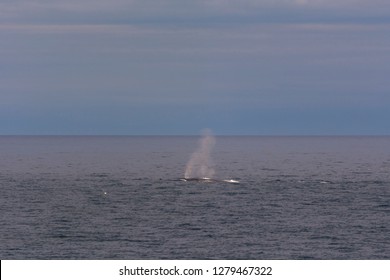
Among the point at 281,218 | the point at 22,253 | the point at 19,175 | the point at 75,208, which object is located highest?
the point at 19,175

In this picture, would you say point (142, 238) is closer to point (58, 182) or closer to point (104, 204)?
point (104, 204)

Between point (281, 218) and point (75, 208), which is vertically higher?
point (75, 208)

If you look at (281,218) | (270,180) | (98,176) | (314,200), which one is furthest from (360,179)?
(281,218)

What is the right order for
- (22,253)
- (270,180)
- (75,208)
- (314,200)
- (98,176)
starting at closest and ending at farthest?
(22,253) → (75,208) → (314,200) → (270,180) → (98,176)

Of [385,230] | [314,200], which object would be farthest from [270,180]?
[385,230]

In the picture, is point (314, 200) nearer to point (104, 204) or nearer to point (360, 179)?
point (104, 204)

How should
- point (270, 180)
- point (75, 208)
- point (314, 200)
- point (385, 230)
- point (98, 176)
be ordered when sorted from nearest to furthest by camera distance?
point (385, 230) < point (75, 208) < point (314, 200) < point (270, 180) < point (98, 176)

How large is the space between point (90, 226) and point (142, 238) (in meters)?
10.7

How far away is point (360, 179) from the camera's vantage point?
155m

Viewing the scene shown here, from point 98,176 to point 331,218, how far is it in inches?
3290

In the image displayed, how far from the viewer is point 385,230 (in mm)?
84625

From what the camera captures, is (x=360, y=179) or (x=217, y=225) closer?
(x=217, y=225)

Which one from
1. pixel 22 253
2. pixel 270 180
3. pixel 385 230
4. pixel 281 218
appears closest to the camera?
pixel 22 253

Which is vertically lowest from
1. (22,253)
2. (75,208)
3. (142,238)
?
(22,253)
